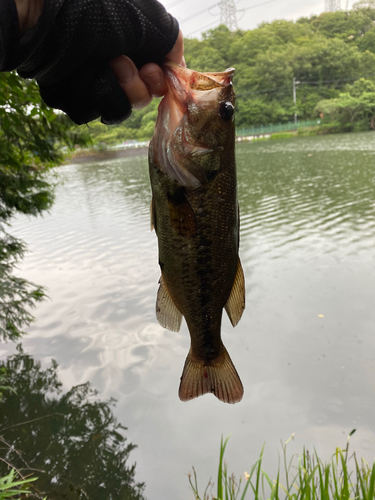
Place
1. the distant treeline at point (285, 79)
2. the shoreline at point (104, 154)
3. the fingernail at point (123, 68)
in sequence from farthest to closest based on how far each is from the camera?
the distant treeline at point (285, 79)
the shoreline at point (104, 154)
the fingernail at point (123, 68)

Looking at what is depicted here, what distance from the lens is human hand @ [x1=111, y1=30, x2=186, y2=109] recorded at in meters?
1.52

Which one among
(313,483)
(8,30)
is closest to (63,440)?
(313,483)

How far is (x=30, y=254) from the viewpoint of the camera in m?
12.0

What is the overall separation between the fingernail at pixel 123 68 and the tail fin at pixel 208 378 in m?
1.45

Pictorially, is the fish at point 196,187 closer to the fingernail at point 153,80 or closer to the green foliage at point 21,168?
the fingernail at point 153,80

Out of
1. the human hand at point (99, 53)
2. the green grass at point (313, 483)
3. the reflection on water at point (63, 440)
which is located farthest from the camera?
the reflection on water at point (63, 440)

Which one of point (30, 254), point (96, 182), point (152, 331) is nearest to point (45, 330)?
point (152, 331)

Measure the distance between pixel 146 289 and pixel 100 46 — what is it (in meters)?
7.58

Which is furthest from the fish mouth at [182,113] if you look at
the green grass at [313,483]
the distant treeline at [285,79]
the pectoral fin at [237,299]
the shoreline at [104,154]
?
the distant treeline at [285,79]

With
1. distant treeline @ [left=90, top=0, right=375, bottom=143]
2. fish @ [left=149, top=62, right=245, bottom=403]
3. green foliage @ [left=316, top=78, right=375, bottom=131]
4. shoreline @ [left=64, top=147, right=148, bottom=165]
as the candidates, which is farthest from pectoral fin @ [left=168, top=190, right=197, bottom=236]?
green foliage @ [left=316, top=78, right=375, bottom=131]

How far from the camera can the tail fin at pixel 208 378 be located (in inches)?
79.0

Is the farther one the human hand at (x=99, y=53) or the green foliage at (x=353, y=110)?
the green foliage at (x=353, y=110)

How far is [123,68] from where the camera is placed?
1.52 metres

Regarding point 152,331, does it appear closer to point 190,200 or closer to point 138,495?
point 138,495
